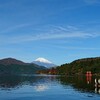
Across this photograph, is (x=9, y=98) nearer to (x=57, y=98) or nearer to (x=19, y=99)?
(x=19, y=99)

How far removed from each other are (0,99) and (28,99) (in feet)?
23.4

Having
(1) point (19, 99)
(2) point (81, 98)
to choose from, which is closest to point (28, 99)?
(1) point (19, 99)

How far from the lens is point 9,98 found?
81000 mm

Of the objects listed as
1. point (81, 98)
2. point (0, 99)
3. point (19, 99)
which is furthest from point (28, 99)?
point (81, 98)

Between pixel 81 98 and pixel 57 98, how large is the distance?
633 centimetres

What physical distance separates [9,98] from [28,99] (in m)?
5.51

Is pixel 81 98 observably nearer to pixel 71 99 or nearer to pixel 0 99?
pixel 71 99

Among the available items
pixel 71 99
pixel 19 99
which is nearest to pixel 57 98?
pixel 71 99

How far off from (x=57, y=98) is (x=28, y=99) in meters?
8.12

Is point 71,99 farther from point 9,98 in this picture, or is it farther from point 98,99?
point 9,98

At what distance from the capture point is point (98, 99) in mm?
79000

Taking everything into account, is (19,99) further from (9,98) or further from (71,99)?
(71,99)

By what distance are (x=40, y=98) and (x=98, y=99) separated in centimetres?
1506

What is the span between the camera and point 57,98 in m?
82.1
